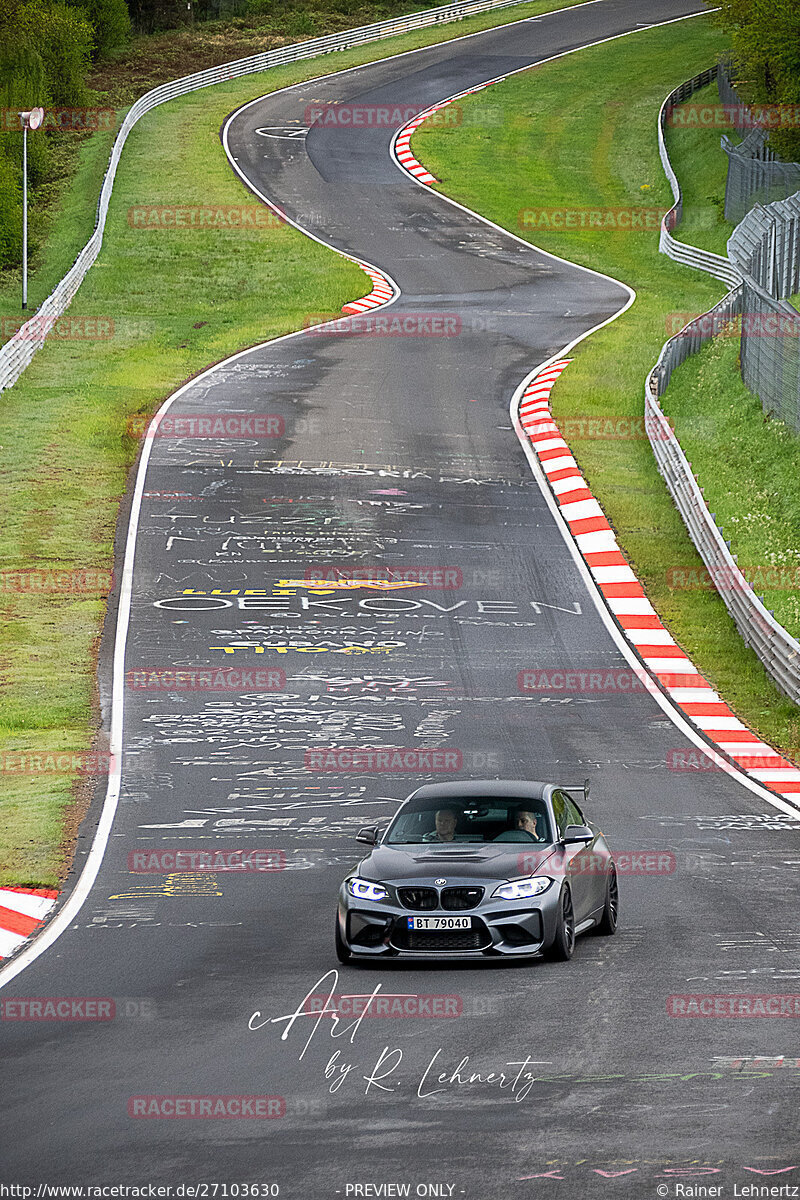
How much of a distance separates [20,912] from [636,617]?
46.5 ft

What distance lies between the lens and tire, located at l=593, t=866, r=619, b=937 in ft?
42.7

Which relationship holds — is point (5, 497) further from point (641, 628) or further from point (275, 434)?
point (641, 628)

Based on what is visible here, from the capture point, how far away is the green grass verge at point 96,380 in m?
20.6

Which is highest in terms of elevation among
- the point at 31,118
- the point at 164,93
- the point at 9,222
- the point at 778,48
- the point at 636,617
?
the point at 778,48

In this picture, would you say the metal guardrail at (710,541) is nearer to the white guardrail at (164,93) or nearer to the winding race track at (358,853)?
the winding race track at (358,853)

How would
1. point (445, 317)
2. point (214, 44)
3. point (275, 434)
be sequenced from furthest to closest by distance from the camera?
point (214, 44)
point (445, 317)
point (275, 434)

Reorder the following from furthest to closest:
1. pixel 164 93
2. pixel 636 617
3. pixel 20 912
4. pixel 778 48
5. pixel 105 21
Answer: pixel 105 21
pixel 164 93
pixel 778 48
pixel 636 617
pixel 20 912

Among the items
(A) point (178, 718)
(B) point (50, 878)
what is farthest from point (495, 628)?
(B) point (50, 878)

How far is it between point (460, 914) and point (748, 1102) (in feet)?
11.6

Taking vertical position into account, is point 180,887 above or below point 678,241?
above

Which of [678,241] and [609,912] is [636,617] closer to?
[609,912]

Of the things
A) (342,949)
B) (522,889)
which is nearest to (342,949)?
(342,949)

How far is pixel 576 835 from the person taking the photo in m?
12.9

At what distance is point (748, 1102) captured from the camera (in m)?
8.66
